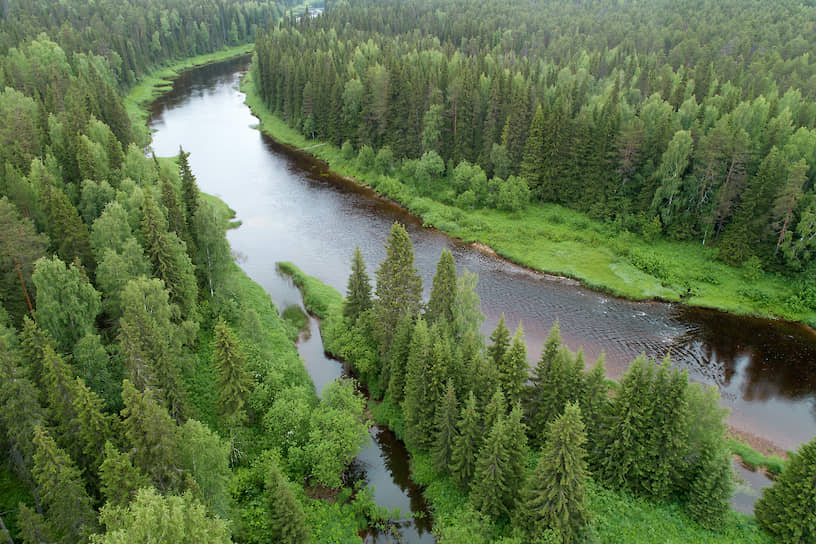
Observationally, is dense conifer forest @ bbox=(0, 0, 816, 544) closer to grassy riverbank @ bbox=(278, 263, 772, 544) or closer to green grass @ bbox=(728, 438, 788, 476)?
grassy riverbank @ bbox=(278, 263, 772, 544)

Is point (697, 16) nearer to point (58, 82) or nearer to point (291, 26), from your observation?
point (291, 26)

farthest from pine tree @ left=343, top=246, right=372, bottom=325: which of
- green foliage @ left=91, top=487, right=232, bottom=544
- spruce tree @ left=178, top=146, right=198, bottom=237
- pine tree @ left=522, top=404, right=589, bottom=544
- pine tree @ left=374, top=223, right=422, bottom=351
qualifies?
green foliage @ left=91, top=487, right=232, bottom=544

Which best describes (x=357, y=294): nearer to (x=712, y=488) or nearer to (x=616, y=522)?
(x=616, y=522)

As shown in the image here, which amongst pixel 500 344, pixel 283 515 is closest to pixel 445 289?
pixel 500 344

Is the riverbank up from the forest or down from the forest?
down

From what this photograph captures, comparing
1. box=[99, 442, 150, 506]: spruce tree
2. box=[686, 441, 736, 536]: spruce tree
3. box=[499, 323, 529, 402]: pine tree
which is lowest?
box=[686, 441, 736, 536]: spruce tree

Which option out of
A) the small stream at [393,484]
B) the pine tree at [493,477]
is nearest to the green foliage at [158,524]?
the small stream at [393,484]

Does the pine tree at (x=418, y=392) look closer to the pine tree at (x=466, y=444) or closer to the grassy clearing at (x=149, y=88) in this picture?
the pine tree at (x=466, y=444)

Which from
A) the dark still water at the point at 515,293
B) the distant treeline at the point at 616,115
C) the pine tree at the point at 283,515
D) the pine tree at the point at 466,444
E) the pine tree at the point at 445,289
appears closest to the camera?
the pine tree at the point at 283,515
